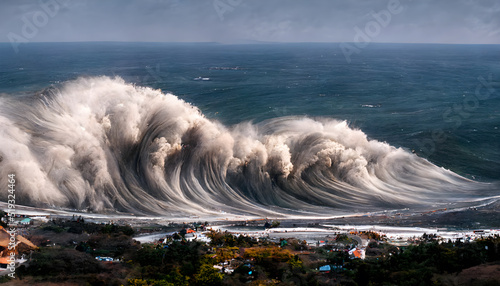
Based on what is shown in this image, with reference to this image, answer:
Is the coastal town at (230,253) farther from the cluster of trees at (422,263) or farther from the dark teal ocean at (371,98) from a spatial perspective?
the dark teal ocean at (371,98)

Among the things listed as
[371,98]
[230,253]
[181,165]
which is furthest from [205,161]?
[371,98]

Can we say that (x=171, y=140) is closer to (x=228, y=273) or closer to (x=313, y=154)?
(x=313, y=154)

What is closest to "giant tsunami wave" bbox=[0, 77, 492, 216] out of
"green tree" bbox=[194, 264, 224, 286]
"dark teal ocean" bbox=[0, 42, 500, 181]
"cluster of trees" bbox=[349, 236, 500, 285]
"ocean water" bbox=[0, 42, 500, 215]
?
"ocean water" bbox=[0, 42, 500, 215]

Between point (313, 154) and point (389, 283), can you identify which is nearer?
point (389, 283)

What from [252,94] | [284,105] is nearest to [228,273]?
[284,105]

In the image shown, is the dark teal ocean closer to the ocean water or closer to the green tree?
the ocean water

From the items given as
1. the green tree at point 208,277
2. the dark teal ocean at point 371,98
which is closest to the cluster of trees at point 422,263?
the green tree at point 208,277

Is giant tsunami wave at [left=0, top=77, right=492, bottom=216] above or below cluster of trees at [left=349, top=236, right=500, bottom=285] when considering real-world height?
above

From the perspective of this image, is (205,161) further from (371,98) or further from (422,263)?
(371,98)
